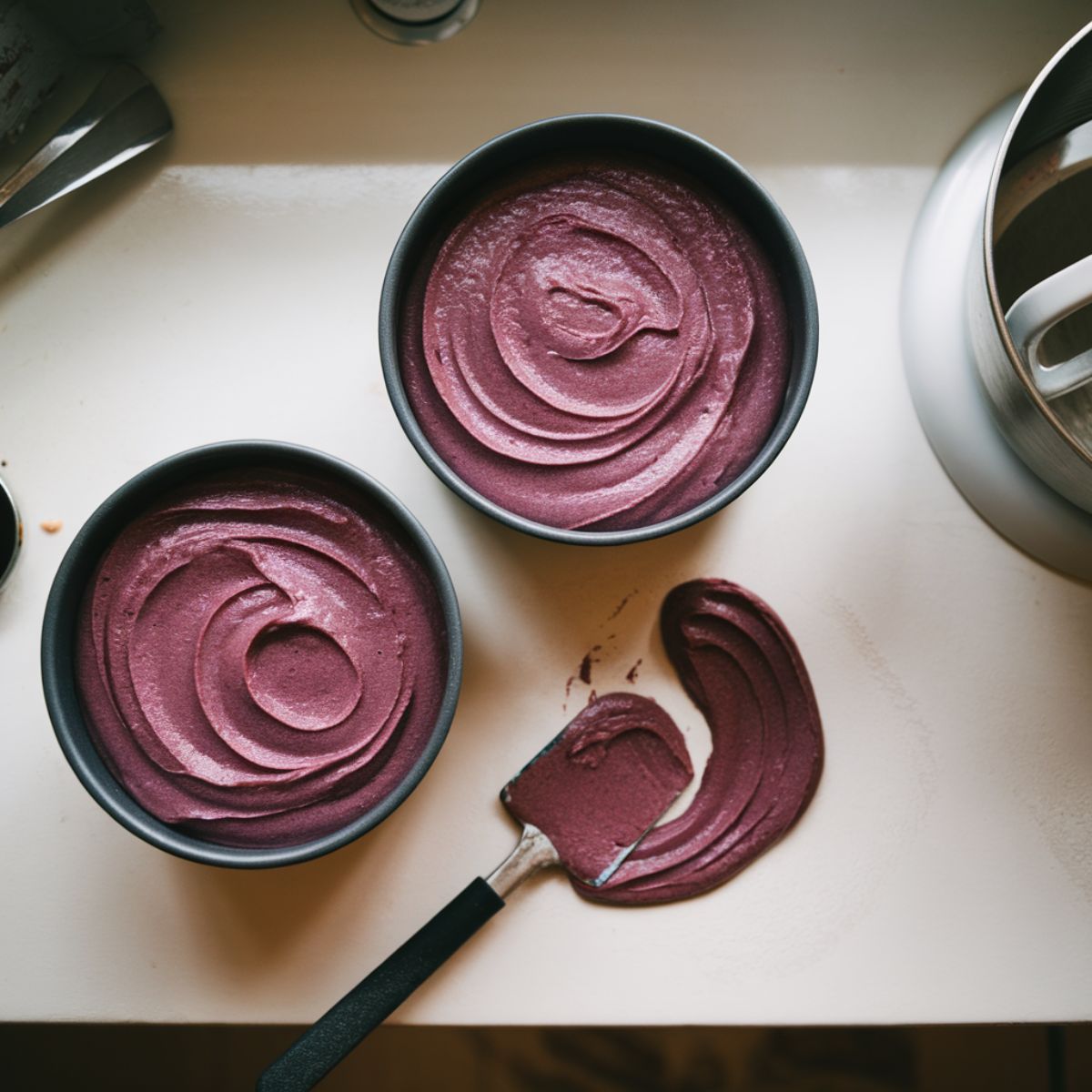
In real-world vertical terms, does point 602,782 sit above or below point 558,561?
below

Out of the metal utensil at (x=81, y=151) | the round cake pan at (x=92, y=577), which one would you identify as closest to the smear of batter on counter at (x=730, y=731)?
the round cake pan at (x=92, y=577)

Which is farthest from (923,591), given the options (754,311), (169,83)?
(169,83)

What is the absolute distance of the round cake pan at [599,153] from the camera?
1233 millimetres

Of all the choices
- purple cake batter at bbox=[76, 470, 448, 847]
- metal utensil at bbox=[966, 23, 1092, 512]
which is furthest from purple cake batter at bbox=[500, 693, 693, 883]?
metal utensil at bbox=[966, 23, 1092, 512]

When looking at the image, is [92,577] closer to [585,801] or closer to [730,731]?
[585,801]

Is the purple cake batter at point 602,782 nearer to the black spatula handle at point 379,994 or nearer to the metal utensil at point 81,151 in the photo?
the black spatula handle at point 379,994

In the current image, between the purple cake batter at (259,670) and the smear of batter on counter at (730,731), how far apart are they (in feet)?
1.05

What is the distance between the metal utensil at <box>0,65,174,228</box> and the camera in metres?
1.45

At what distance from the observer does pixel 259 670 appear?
129 centimetres

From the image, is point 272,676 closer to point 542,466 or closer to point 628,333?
point 542,466

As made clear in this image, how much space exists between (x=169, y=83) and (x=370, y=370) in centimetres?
57

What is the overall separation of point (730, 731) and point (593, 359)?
0.60m

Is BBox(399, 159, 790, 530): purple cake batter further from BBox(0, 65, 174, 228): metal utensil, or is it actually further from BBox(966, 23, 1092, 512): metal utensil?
BBox(0, 65, 174, 228): metal utensil

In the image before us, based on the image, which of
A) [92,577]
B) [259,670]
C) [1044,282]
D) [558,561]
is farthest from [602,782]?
[1044,282]
